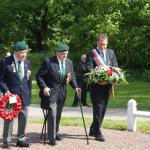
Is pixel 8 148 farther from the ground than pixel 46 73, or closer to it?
closer to it

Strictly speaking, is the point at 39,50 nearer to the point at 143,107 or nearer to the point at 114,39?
the point at 114,39

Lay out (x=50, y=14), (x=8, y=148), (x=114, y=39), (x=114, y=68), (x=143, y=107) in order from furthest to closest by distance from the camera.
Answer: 1. (x=50, y=14)
2. (x=114, y=39)
3. (x=143, y=107)
4. (x=114, y=68)
5. (x=8, y=148)

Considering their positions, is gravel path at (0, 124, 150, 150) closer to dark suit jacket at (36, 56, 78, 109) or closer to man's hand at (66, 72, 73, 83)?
dark suit jacket at (36, 56, 78, 109)

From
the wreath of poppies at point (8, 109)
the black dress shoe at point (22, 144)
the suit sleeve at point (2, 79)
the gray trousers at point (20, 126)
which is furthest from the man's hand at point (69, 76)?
the black dress shoe at point (22, 144)

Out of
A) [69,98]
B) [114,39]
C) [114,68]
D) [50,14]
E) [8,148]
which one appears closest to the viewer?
[8,148]

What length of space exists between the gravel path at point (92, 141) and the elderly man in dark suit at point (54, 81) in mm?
312

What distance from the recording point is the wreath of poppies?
9836mm

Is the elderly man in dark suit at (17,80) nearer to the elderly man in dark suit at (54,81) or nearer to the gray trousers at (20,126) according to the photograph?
the gray trousers at (20,126)

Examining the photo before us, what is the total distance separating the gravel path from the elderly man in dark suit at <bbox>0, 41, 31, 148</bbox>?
0.89 ft

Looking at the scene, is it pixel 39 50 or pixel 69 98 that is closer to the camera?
pixel 69 98

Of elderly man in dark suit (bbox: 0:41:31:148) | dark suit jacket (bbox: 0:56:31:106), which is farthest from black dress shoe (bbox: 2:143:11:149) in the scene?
dark suit jacket (bbox: 0:56:31:106)

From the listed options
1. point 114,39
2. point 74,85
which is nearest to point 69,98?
point 74,85

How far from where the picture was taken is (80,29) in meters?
35.5

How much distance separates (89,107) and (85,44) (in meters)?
18.5
